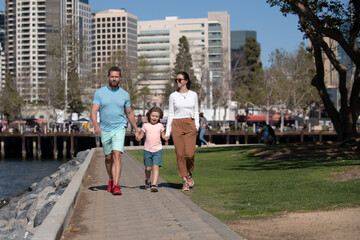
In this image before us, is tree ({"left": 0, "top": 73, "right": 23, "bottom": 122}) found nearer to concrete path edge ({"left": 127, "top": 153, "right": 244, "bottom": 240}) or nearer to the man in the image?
the man

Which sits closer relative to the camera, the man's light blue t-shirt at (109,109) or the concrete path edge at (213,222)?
the concrete path edge at (213,222)

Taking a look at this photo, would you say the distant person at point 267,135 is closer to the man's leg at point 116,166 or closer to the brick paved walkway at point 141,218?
the brick paved walkway at point 141,218

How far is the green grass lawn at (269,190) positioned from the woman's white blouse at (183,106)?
137 centimetres

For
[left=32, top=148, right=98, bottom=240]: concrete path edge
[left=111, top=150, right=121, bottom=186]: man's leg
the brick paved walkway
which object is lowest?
the brick paved walkway

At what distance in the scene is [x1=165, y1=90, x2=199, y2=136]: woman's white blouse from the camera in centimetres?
1021

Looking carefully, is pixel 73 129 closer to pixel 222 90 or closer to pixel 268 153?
pixel 222 90

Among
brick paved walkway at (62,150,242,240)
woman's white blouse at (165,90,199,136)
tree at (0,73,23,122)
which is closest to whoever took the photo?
brick paved walkway at (62,150,242,240)

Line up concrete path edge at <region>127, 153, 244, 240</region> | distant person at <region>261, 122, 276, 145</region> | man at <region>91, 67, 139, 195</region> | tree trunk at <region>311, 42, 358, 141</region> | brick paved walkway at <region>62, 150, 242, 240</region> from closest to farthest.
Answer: concrete path edge at <region>127, 153, 244, 240</region>
brick paved walkway at <region>62, 150, 242, 240</region>
man at <region>91, 67, 139, 195</region>
tree trunk at <region>311, 42, 358, 141</region>
distant person at <region>261, 122, 276, 145</region>

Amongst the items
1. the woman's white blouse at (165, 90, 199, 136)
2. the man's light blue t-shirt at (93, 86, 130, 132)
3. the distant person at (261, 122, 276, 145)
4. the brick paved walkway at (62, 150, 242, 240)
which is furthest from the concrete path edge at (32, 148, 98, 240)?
the distant person at (261, 122, 276, 145)

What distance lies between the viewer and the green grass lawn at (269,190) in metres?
7.93

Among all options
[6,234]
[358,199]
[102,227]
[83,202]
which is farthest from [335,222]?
[6,234]

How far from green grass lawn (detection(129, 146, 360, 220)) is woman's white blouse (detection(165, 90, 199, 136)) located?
1.37 m

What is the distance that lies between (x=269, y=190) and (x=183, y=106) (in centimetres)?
209

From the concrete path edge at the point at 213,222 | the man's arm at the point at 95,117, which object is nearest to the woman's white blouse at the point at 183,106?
the man's arm at the point at 95,117
